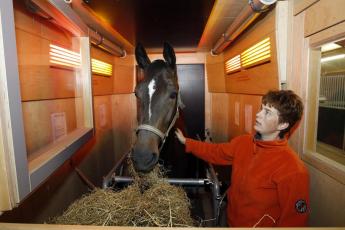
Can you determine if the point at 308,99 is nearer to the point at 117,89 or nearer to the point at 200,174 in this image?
the point at 200,174

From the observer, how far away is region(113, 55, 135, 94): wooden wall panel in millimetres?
3515

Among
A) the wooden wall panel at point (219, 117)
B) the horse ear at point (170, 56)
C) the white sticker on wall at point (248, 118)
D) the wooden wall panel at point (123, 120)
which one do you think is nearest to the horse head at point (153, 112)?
the horse ear at point (170, 56)

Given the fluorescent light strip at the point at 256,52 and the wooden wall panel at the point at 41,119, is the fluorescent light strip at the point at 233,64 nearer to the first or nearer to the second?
the fluorescent light strip at the point at 256,52

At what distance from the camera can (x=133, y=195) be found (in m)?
1.24

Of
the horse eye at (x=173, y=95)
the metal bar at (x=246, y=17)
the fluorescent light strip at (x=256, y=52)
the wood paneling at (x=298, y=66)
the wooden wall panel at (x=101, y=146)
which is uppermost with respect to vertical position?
the metal bar at (x=246, y=17)

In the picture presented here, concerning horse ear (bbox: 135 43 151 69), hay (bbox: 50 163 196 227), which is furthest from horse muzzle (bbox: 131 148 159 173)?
horse ear (bbox: 135 43 151 69)

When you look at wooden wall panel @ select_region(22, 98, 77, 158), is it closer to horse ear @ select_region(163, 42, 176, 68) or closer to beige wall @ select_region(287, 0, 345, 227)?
horse ear @ select_region(163, 42, 176, 68)

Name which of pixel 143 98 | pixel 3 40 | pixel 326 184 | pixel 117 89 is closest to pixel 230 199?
pixel 326 184

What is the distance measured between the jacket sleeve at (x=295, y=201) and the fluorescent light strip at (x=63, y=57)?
5.20ft

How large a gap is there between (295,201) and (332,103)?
0.59 metres

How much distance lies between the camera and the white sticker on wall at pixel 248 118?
2.39 metres

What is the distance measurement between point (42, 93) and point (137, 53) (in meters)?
1.06

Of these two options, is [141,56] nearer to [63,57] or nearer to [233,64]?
[63,57]

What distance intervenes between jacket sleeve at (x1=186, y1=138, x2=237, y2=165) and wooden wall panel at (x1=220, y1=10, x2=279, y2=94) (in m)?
0.59
